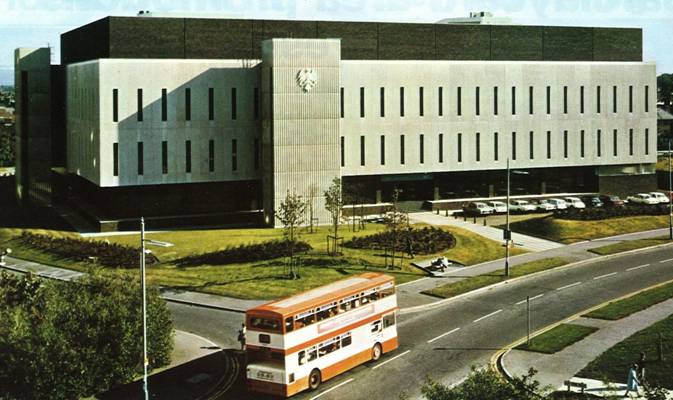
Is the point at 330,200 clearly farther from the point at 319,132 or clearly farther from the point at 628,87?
the point at 628,87

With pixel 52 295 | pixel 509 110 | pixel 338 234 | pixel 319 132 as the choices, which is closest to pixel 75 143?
pixel 319 132

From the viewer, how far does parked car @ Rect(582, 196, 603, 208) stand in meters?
91.8

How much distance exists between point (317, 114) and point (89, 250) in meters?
24.9

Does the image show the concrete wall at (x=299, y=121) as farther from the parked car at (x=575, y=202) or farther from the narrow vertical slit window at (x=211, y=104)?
the parked car at (x=575, y=202)

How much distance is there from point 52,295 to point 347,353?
14.0 metres

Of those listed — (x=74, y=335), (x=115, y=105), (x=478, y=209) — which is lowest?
(x=74, y=335)

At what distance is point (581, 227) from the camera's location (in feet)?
253

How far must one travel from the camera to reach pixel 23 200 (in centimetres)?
9938

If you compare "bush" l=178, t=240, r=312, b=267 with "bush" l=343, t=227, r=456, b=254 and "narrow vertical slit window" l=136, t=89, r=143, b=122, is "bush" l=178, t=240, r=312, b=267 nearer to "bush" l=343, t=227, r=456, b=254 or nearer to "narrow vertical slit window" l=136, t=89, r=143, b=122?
"bush" l=343, t=227, r=456, b=254

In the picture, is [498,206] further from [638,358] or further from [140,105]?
[638,358]

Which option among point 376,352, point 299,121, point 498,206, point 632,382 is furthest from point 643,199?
point 632,382

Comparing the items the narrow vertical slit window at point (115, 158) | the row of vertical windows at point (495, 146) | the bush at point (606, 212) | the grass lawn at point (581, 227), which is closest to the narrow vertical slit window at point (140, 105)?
the narrow vertical slit window at point (115, 158)

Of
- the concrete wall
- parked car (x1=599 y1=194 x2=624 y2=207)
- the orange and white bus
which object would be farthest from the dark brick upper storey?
the orange and white bus

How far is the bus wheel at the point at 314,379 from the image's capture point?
122ft
